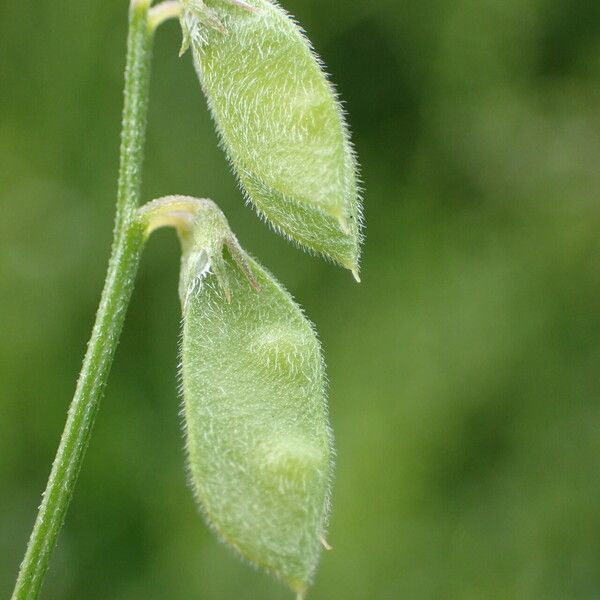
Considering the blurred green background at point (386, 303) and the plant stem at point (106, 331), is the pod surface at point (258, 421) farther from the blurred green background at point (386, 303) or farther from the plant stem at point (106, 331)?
the blurred green background at point (386, 303)

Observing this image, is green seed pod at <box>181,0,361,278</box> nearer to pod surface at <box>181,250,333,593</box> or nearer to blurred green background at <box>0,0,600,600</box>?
pod surface at <box>181,250,333,593</box>

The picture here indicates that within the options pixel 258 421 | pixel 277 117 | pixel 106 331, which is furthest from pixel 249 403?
pixel 277 117

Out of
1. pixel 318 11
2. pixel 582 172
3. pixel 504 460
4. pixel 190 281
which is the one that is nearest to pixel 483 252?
pixel 582 172

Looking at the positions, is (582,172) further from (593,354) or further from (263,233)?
(263,233)

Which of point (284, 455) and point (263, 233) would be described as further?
point (263, 233)

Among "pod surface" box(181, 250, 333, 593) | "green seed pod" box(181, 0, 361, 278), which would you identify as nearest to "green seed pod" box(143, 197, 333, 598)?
"pod surface" box(181, 250, 333, 593)

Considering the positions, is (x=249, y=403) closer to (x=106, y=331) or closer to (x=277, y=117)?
(x=106, y=331)

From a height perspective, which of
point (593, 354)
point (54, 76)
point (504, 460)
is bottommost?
point (504, 460)

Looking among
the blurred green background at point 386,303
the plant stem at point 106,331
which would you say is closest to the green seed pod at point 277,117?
the plant stem at point 106,331
